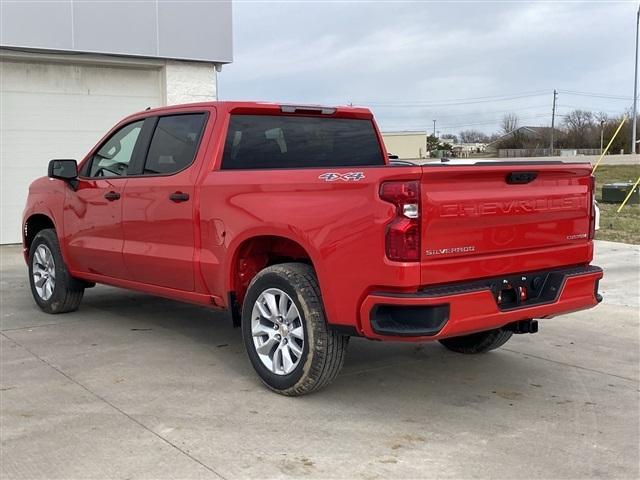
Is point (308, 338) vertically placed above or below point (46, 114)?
below

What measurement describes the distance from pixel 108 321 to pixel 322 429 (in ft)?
11.6

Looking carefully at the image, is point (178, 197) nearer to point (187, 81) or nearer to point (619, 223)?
point (187, 81)

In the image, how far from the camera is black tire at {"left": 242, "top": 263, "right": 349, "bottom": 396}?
4246mm

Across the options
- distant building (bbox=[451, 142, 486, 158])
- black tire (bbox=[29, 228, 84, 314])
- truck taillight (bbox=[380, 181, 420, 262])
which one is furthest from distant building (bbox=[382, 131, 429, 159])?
truck taillight (bbox=[380, 181, 420, 262])

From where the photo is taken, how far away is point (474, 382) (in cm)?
496

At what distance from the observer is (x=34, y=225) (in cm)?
755

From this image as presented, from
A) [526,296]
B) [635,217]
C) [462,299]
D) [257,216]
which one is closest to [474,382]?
[526,296]

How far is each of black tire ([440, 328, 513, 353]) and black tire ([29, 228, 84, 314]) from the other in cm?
377

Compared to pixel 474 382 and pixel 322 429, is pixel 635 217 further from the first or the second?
pixel 322 429

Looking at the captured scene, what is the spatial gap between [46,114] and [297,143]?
29.3 feet

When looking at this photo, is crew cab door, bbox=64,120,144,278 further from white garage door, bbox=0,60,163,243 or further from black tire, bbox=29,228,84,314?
white garage door, bbox=0,60,163,243

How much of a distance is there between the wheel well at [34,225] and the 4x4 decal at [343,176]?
4.24 metres

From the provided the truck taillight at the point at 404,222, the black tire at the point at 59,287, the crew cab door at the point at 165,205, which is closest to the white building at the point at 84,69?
the black tire at the point at 59,287

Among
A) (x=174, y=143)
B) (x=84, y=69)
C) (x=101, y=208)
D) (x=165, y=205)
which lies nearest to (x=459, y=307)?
(x=165, y=205)
